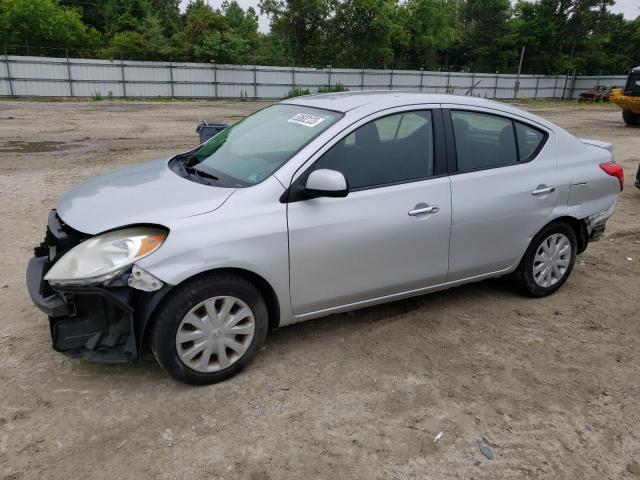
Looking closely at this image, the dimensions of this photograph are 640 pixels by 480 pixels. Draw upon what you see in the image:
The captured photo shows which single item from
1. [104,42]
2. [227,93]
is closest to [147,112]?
[227,93]

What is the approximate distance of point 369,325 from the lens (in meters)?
3.88

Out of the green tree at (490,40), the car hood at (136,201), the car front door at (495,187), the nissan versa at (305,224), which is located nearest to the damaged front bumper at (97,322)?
the nissan versa at (305,224)

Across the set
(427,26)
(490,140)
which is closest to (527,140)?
(490,140)

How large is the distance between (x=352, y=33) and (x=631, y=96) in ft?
94.8

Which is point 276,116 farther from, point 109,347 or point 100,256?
point 109,347

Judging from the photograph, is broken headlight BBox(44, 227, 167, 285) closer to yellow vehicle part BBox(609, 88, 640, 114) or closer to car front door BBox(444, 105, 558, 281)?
car front door BBox(444, 105, 558, 281)

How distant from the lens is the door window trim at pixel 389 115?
3125mm

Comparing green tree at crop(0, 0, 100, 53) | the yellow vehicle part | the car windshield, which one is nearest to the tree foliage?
green tree at crop(0, 0, 100, 53)

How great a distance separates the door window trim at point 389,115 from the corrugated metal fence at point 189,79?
19.3m

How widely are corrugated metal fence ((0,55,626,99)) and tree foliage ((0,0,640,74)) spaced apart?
2205mm

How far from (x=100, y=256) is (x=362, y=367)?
171 centimetres

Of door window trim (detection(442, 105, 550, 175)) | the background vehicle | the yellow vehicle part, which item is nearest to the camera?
door window trim (detection(442, 105, 550, 175))

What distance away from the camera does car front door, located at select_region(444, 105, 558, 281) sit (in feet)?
12.2

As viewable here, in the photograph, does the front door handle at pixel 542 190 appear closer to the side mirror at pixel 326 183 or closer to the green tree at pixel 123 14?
the side mirror at pixel 326 183
